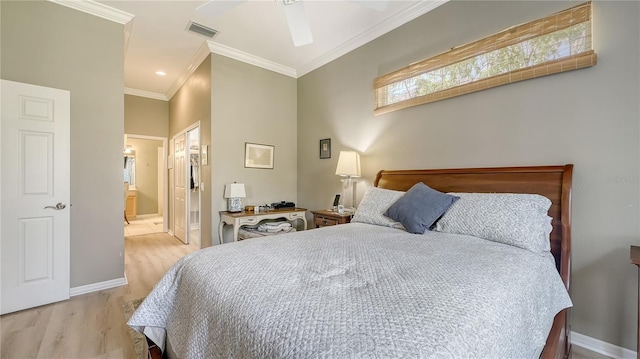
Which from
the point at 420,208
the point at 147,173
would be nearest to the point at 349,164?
the point at 420,208

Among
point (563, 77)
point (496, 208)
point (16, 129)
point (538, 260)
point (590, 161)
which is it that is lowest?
point (538, 260)

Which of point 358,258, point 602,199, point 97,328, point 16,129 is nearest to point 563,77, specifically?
point 602,199

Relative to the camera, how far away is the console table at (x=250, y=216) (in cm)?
326

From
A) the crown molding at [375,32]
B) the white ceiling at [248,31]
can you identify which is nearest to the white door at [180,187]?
the white ceiling at [248,31]

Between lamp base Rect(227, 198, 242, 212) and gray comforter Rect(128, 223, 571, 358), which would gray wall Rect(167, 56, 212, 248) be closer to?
lamp base Rect(227, 198, 242, 212)

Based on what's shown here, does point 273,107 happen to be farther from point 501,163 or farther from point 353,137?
point 501,163

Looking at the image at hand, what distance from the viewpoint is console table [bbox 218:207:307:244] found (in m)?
3.26

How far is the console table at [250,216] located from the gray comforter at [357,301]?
1.78 m

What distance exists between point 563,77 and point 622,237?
112 cm

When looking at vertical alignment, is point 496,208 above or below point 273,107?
below

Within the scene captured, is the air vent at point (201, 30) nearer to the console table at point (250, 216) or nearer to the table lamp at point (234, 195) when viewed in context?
the table lamp at point (234, 195)

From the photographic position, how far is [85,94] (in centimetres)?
270

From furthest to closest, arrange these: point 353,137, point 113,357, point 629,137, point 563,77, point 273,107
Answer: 1. point 273,107
2. point 353,137
3. point 563,77
4. point 113,357
5. point 629,137

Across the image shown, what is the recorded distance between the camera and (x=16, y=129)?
223 cm
